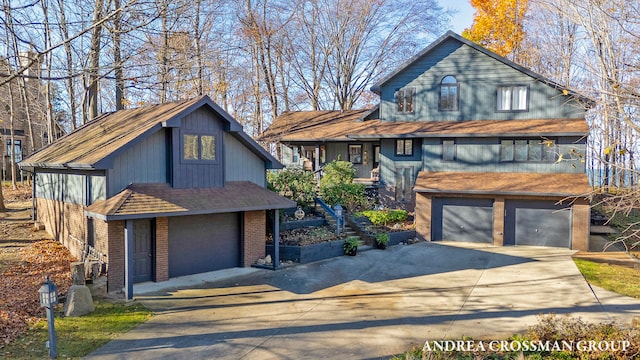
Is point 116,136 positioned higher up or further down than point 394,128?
further down

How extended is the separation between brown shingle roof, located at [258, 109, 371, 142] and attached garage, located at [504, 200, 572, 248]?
10012mm

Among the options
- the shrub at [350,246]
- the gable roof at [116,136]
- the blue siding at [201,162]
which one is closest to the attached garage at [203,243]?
the blue siding at [201,162]

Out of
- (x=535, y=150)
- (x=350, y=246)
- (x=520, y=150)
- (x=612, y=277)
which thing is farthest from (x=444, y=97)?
(x=612, y=277)

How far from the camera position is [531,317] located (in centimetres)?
1092

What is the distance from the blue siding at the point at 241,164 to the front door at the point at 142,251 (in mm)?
3313

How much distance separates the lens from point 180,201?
13.4 metres

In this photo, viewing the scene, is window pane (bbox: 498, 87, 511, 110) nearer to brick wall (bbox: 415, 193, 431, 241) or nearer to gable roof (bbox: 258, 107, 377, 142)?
brick wall (bbox: 415, 193, 431, 241)

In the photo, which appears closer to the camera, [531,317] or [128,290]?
[531,317]

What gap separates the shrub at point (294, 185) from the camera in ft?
66.4

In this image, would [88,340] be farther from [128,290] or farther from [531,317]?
[531,317]

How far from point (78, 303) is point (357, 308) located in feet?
22.5

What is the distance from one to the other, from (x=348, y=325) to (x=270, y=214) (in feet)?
25.5

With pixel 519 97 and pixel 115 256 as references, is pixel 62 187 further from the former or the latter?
pixel 519 97

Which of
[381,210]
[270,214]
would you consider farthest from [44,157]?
[381,210]
